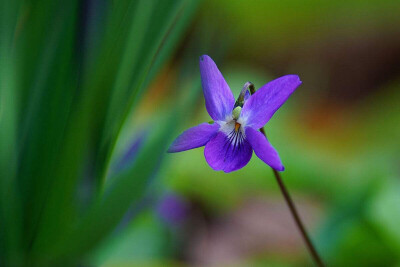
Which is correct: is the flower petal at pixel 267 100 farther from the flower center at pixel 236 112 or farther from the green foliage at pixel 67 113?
the green foliage at pixel 67 113

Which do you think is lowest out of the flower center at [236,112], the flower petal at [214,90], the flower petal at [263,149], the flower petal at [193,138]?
Answer: the flower petal at [263,149]

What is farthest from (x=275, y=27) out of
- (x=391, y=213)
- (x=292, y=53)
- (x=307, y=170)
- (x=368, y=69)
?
(x=391, y=213)

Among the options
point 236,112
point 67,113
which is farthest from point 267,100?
point 67,113

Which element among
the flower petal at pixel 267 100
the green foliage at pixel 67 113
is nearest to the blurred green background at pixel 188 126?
the green foliage at pixel 67 113

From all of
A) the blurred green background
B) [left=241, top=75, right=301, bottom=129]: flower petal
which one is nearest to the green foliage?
the blurred green background

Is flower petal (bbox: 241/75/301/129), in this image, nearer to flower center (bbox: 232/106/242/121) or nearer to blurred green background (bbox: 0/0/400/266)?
flower center (bbox: 232/106/242/121)

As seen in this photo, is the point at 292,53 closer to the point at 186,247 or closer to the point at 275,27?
the point at 275,27

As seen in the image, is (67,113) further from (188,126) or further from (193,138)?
(188,126)
